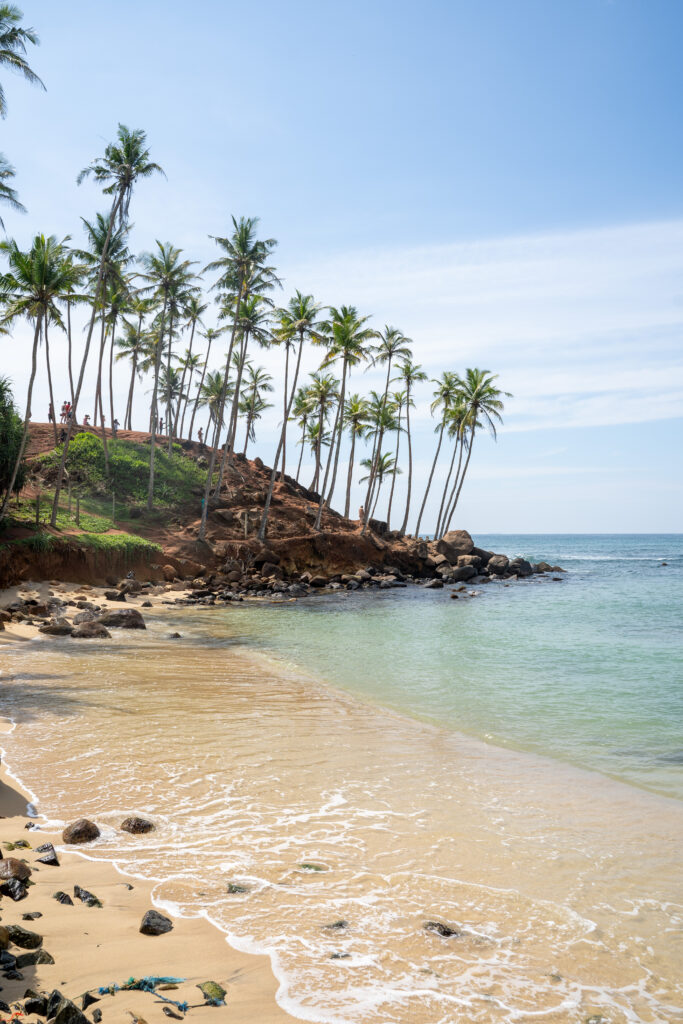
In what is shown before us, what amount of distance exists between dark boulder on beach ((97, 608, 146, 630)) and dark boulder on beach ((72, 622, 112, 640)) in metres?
1.67

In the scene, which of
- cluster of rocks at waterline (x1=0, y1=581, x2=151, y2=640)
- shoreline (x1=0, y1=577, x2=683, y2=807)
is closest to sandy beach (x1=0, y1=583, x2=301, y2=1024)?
shoreline (x1=0, y1=577, x2=683, y2=807)

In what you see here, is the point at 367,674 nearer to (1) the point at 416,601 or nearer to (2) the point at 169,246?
(1) the point at 416,601

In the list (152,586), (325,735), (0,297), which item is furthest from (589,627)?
(0,297)

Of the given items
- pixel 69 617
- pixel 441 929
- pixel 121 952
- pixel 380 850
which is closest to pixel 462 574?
pixel 69 617

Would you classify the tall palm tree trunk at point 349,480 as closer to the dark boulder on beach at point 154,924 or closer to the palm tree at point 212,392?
the palm tree at point 212,392

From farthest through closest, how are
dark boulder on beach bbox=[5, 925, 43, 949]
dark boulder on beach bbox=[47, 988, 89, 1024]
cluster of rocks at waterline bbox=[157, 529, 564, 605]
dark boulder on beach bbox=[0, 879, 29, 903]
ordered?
1. cluster of rocks at waterline bbox=[157, 529, 564, 605]
2. dark boulder on beach bbox=[0, 879, 29, 903]
3. dark boulder on beach bbox=[5, 925, 43, 949]
4. dark boulder on beach bbox=[47, 988, 89, 1024]

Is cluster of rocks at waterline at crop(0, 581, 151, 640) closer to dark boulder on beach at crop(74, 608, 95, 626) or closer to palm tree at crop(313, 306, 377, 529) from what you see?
dark boulder on beach at crop(74, 608, 95, 626)

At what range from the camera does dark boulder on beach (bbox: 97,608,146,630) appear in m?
19.5

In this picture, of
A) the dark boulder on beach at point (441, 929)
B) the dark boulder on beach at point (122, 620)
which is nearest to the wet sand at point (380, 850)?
the dark boulder on beach at point (441, 929)

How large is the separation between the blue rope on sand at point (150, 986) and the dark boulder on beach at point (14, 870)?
1529mm

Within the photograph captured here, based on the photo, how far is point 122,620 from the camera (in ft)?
64.4

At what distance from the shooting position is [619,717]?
444 inches

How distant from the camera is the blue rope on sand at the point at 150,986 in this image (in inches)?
128

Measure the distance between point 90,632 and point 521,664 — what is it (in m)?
11.4
